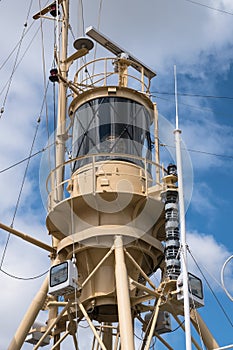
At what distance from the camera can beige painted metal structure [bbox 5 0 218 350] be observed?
14.1m

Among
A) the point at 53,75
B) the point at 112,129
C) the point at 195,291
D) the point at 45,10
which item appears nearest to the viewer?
the point at 195,291

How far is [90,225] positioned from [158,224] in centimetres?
156

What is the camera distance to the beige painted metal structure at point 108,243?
46.3 ft

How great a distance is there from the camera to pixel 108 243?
14.3 meters

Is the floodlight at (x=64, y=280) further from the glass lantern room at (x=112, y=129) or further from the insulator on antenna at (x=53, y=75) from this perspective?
the insulator on antenna at (x=53, y=75)

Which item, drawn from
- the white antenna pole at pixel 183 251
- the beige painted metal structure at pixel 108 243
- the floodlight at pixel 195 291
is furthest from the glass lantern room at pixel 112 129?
the floodlight at pixel 195 291

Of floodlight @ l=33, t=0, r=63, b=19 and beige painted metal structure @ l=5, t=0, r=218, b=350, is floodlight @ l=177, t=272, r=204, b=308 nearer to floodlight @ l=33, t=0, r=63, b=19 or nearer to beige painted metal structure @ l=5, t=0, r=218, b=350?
beige painted metal structure @ l=5, t=0, r=218, b=350

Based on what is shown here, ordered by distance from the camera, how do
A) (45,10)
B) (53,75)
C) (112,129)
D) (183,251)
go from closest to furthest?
(183,251), (112,129), (53,75), (45,10)

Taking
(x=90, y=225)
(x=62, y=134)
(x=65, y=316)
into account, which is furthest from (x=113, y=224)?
(x=62, y=134)

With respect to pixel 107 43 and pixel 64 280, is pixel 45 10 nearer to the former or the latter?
pixel 107 43

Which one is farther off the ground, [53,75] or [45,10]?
[45,10]

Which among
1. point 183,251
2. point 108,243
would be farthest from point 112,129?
point 183,251

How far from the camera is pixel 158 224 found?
15023 mm

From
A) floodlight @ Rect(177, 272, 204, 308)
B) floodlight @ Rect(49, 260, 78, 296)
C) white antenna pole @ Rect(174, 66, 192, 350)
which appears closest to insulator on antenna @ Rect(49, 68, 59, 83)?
white antenna pole @ Rect(174, 66, 192, 350)
